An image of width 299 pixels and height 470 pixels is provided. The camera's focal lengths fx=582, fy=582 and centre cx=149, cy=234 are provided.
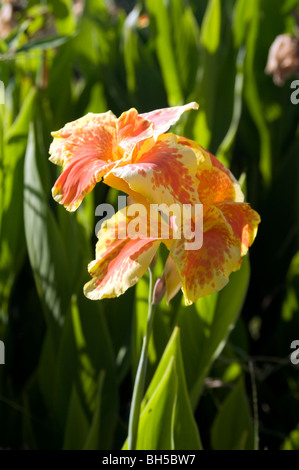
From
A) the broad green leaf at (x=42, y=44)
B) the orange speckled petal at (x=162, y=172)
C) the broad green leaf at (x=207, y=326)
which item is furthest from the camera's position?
the broad green leaf at (x=42, y=44)

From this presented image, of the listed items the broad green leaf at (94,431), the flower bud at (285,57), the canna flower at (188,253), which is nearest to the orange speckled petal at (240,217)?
the canna flower at (188,253)

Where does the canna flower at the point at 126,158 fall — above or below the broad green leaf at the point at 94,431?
above

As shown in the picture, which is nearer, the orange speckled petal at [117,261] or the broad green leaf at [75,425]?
the orange speckled petal at [117,261]

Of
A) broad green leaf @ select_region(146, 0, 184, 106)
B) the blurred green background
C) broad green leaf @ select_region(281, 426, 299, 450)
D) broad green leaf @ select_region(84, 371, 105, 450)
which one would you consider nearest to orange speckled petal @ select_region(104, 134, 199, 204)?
the blurred green background

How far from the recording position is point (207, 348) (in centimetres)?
77

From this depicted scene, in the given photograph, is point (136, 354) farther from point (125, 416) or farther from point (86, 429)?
point (125, 416)

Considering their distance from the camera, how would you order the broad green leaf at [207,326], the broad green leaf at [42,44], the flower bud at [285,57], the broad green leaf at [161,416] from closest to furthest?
the broad green leaf at [161,416]
the broad green leaf at [207,326]
the broad green leaf at [42,44]
the flower bud at [285,57]

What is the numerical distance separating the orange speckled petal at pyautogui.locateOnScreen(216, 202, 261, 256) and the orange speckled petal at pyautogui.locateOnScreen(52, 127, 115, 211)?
0.10 m

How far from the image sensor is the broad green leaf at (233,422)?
804 mm

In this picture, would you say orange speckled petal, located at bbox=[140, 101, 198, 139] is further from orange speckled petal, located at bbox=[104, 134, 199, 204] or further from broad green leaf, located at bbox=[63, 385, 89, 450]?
broad green leaf, located at bbox=[63, 385, 89, 450]

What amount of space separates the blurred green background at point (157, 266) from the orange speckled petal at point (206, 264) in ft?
0.65

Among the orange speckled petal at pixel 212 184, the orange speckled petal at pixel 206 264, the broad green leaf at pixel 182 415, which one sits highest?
the orange speckled petal at pixel 212 184

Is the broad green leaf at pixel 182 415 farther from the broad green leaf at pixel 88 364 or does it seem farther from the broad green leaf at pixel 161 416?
the broad green leaf at pixel 88 364
